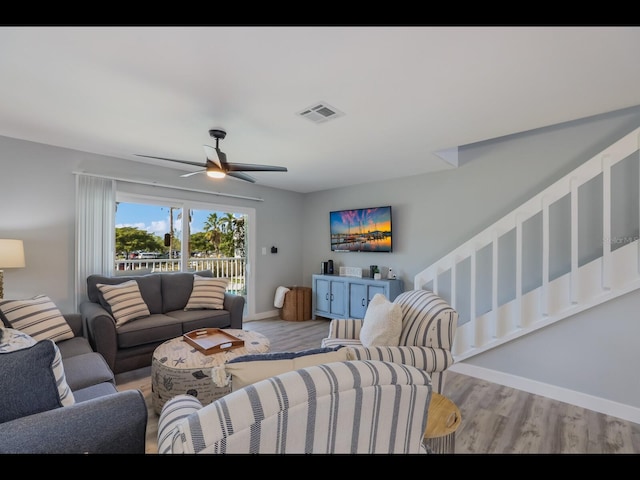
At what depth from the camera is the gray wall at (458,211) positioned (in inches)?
95.7

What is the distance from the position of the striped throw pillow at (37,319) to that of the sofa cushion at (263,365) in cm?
199

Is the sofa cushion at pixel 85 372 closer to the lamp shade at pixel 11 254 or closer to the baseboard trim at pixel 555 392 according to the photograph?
the lamp shade at pixel 11 254

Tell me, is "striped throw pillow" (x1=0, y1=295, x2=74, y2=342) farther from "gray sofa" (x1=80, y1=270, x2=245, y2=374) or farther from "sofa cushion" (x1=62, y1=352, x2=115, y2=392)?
"sofa cushion" (x1=62, y1=352, x2=115, y2=392)

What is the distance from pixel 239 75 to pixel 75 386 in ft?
6.78

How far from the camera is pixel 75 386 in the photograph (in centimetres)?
169

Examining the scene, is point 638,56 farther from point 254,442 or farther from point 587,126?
point 254,442

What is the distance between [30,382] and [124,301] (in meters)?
2.17

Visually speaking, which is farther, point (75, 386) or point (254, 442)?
point (75, 386)

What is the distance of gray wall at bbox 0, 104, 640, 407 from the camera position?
2.43 m

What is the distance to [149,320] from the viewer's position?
302 centimetres

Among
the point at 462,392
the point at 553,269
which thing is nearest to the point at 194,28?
the point at 462,392

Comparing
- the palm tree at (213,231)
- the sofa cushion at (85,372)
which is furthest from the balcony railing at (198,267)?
the sofa cushion at (85,372)

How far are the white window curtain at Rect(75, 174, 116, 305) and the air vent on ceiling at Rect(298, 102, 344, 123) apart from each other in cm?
267

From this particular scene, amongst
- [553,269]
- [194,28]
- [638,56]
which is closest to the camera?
[194,28]
